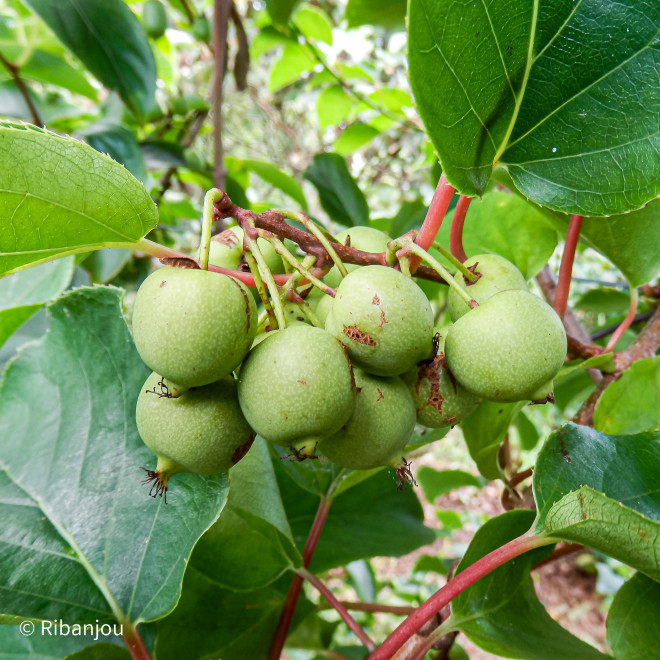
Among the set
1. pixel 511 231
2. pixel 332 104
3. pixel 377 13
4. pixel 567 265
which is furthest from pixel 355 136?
pixel 567 265

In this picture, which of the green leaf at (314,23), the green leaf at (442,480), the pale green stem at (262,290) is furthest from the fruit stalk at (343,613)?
the green leaf at (314,23)

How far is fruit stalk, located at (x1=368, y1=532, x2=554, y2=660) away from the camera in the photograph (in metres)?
0.82

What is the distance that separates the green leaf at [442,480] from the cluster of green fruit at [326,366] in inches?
41.1

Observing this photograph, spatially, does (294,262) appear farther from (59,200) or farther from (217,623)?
(217,623)

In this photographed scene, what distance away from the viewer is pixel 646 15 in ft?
2.33

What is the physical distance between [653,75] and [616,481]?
21.7 inches

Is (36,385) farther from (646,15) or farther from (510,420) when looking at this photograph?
(646,15)

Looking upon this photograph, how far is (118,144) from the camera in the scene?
1.67 meters

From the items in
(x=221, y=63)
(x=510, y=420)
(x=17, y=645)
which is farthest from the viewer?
(x=221, y=63)

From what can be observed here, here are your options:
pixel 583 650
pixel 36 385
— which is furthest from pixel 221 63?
pixel 583 650

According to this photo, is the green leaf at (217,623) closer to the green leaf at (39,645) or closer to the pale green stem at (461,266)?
the green leaf at (39,645)

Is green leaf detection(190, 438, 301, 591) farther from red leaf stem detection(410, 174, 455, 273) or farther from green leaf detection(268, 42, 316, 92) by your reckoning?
green leaf detection(268, 42, 316, 92)

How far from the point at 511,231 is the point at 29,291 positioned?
3.42 feet

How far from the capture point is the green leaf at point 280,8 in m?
1.88
